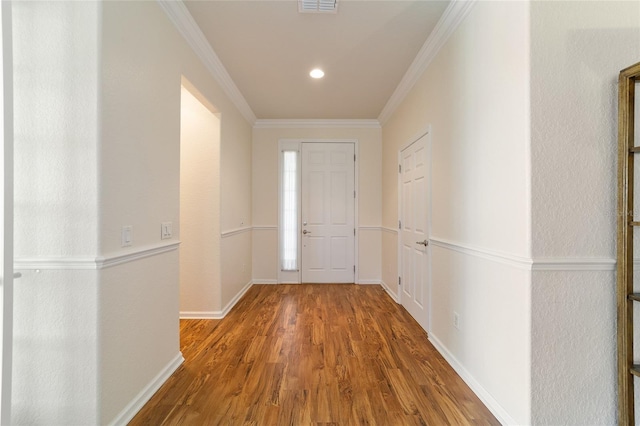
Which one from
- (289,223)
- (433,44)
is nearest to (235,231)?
(289,223)

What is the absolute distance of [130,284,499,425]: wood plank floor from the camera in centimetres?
182

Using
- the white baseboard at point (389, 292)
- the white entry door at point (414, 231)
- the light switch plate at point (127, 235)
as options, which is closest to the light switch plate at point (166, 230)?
the light switch plate at point (127, 235)

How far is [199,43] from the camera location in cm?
269

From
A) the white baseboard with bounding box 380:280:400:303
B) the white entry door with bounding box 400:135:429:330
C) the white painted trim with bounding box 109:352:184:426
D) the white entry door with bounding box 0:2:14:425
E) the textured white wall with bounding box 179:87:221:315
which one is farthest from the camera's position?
the white baseboard with bounding box 380:280:400:303

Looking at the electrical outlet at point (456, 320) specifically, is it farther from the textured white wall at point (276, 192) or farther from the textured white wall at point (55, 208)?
the textured white wall at point (276, 192)

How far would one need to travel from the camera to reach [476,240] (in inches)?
81.5

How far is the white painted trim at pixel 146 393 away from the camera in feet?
5.65

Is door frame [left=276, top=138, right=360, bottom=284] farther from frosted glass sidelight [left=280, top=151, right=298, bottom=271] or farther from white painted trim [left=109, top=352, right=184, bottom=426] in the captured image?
white painted trim [left=109, top=352, right=184, bottom=426]

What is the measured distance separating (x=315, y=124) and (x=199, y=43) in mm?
2594

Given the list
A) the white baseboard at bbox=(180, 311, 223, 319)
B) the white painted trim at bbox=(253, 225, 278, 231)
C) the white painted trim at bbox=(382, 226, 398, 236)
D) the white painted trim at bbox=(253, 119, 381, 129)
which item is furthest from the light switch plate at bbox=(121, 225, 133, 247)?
the white painted trim at bbox=(253, 119, 381, 129)

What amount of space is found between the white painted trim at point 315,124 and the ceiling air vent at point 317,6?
2.72m

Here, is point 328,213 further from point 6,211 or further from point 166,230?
point 6,211

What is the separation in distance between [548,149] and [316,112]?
3.57m

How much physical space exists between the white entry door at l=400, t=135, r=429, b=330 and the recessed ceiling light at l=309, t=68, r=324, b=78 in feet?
4.18
